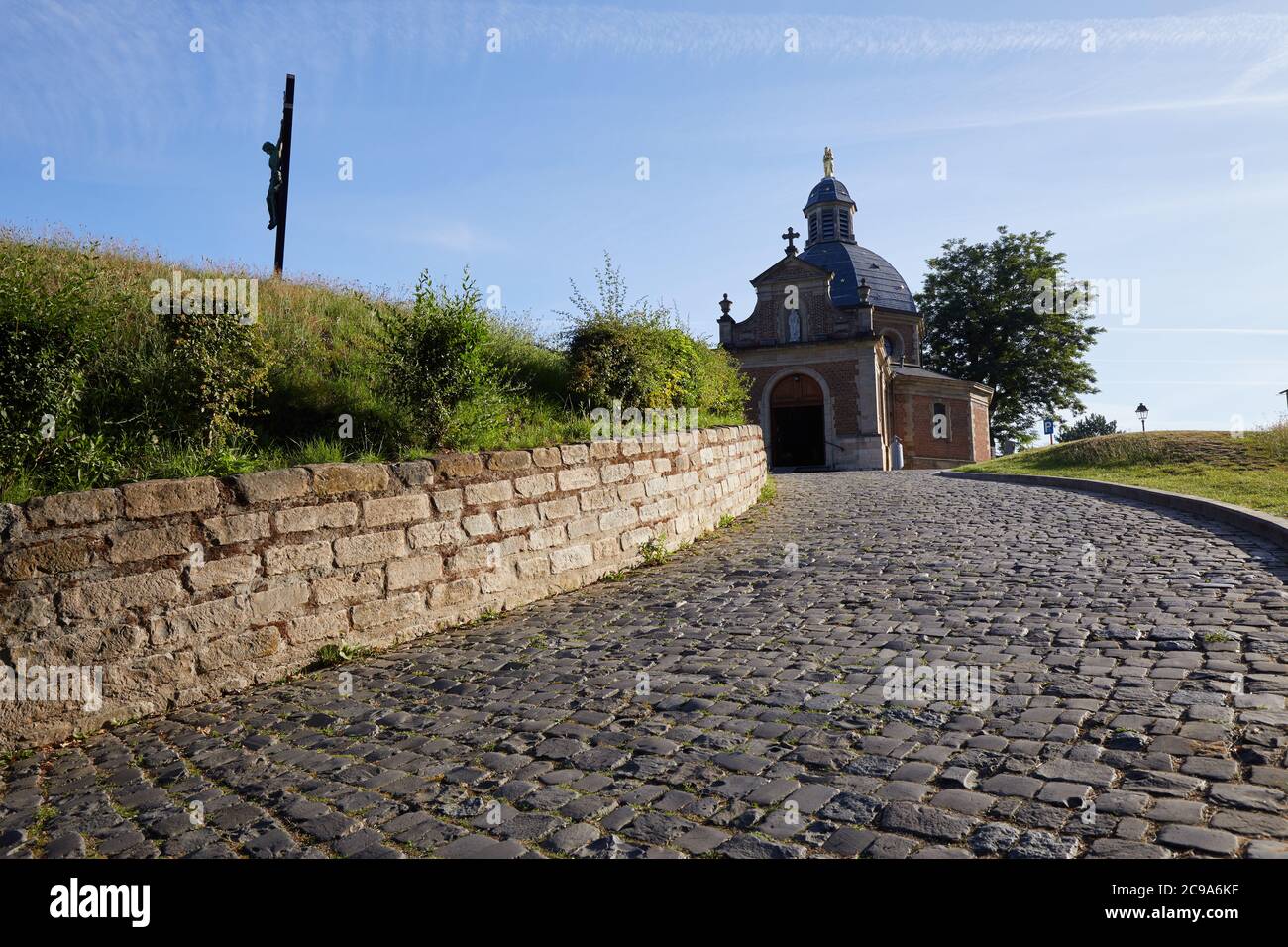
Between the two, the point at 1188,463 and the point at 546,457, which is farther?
the point at 1188,463

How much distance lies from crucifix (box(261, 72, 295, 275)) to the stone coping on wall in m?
13.3

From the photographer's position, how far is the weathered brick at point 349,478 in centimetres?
599

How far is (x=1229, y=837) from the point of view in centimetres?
276

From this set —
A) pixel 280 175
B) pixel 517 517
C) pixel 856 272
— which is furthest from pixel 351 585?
pixel 856 272

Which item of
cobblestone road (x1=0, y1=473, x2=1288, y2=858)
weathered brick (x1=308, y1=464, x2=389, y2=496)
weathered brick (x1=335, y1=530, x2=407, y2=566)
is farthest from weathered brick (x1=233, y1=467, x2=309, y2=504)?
cobblestone road (x1=0, y1=473, x2=1288, y2=858)

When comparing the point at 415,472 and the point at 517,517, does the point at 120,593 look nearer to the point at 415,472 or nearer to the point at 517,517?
the point at 415,472

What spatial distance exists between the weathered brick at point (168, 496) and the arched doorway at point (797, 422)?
29753mm

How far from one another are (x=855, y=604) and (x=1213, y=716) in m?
3.05

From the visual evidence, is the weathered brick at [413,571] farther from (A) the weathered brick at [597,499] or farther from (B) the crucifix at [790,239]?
(B) the crucifix at [790,239]

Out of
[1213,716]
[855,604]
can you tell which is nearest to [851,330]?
[855,604]

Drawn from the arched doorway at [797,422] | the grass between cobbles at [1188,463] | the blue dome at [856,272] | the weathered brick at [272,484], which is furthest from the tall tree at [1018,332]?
the weathered brick at [272,484]

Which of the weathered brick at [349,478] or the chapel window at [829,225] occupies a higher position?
the chapel window at [829,225]

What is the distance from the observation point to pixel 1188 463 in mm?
16797
